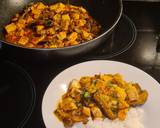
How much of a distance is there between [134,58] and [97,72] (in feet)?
0.60

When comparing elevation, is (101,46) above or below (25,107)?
above

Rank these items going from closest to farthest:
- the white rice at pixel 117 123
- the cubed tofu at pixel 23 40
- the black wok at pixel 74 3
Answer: the white rice at pixel 117 123, the black wok at pixel 74 3, the cubed tofu at pixel 23 40

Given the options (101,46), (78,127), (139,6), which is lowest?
(78,127)

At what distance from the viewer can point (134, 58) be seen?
120 centimetres

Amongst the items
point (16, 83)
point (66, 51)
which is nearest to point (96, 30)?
point (66, 51)

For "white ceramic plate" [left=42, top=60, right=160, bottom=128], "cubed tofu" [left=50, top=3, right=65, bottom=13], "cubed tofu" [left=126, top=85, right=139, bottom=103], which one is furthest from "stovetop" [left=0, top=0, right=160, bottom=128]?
"cubed tofu" [left=50, top=3, right=65, bottom=13]

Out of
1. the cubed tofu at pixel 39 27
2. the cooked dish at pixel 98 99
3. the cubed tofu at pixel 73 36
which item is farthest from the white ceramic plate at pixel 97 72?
the cubed tofu at pixel 39 27

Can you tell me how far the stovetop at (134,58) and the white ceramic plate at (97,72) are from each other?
45mm

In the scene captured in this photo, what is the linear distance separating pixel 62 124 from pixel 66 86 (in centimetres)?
15

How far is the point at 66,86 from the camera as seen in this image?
1.06 meters

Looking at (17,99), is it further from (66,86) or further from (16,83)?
(66,86)

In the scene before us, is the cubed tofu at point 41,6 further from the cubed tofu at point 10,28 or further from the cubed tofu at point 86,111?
the cubed tofu at point 86,111

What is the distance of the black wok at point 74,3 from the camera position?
3.50 ft

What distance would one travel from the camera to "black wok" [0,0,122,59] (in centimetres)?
107
